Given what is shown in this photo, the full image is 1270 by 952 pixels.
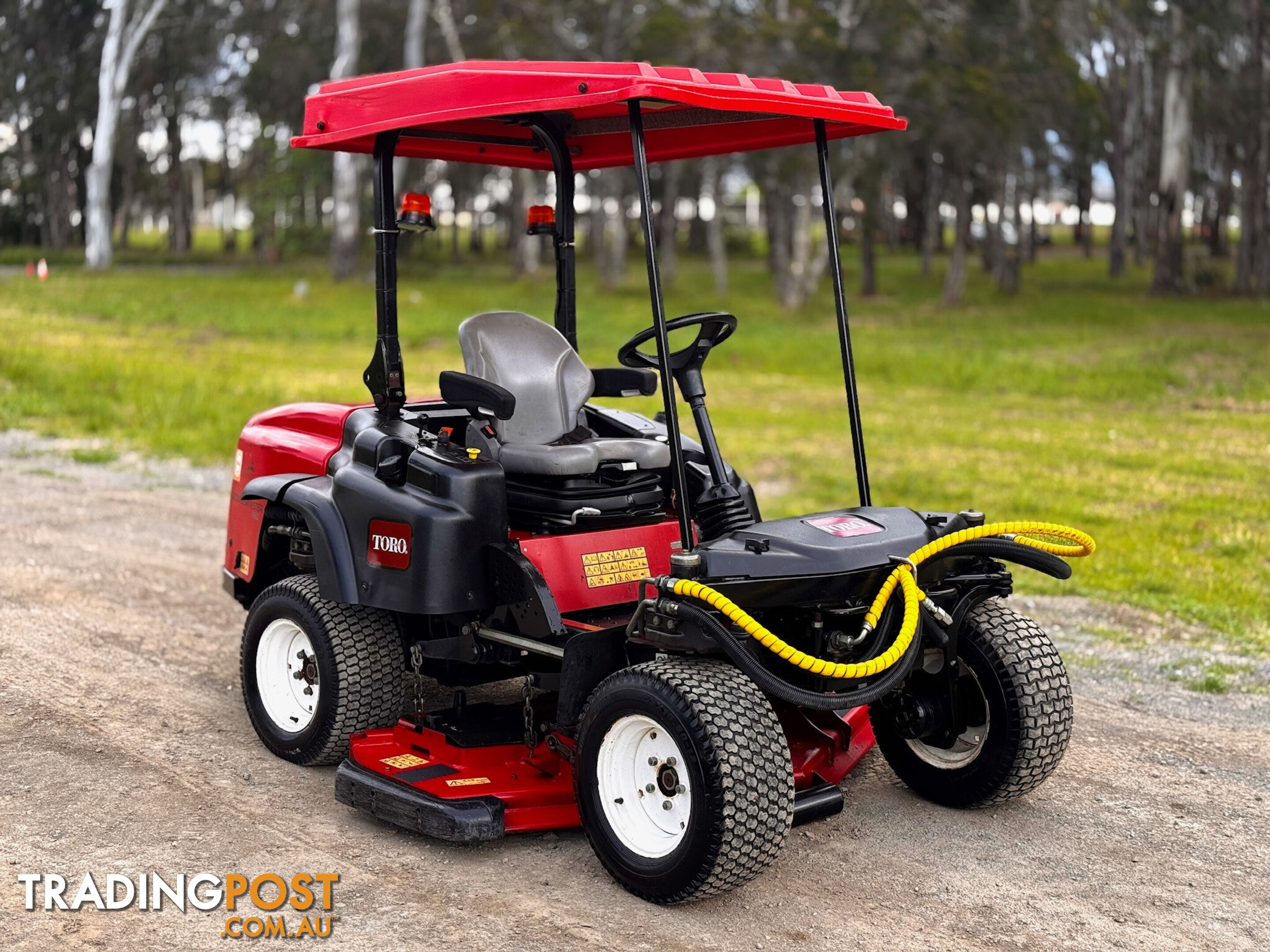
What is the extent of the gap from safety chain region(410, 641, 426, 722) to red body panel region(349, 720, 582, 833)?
4.0 inches

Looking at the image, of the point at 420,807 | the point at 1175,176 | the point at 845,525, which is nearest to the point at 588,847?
the point at 420,807

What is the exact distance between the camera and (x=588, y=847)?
4523mm

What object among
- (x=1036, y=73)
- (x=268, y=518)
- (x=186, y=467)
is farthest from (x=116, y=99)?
(x=268, y=518)

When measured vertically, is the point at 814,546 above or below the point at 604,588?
above

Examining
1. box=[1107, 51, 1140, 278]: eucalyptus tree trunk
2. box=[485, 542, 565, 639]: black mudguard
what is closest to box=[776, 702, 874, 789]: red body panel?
box=[485, 542, 565, 639]: black mudguard

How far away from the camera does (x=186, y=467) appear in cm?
1136

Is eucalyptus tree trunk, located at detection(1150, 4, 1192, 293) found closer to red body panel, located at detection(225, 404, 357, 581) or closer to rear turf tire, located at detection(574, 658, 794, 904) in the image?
red body panel, located at detection(225, 404, 357, 581)

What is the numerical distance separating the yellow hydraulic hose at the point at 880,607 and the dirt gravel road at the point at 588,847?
0.69 metres

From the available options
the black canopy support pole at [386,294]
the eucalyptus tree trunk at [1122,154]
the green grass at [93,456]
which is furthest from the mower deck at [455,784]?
the eucalyptus tree trunk at [1122,154]

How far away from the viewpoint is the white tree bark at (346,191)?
1251 inches

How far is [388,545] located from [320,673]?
584 mm

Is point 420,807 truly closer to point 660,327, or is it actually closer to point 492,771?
point 492,771

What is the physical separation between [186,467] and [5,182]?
38652 millimetres

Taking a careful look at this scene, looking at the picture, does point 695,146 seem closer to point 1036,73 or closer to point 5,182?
point 1036,73
